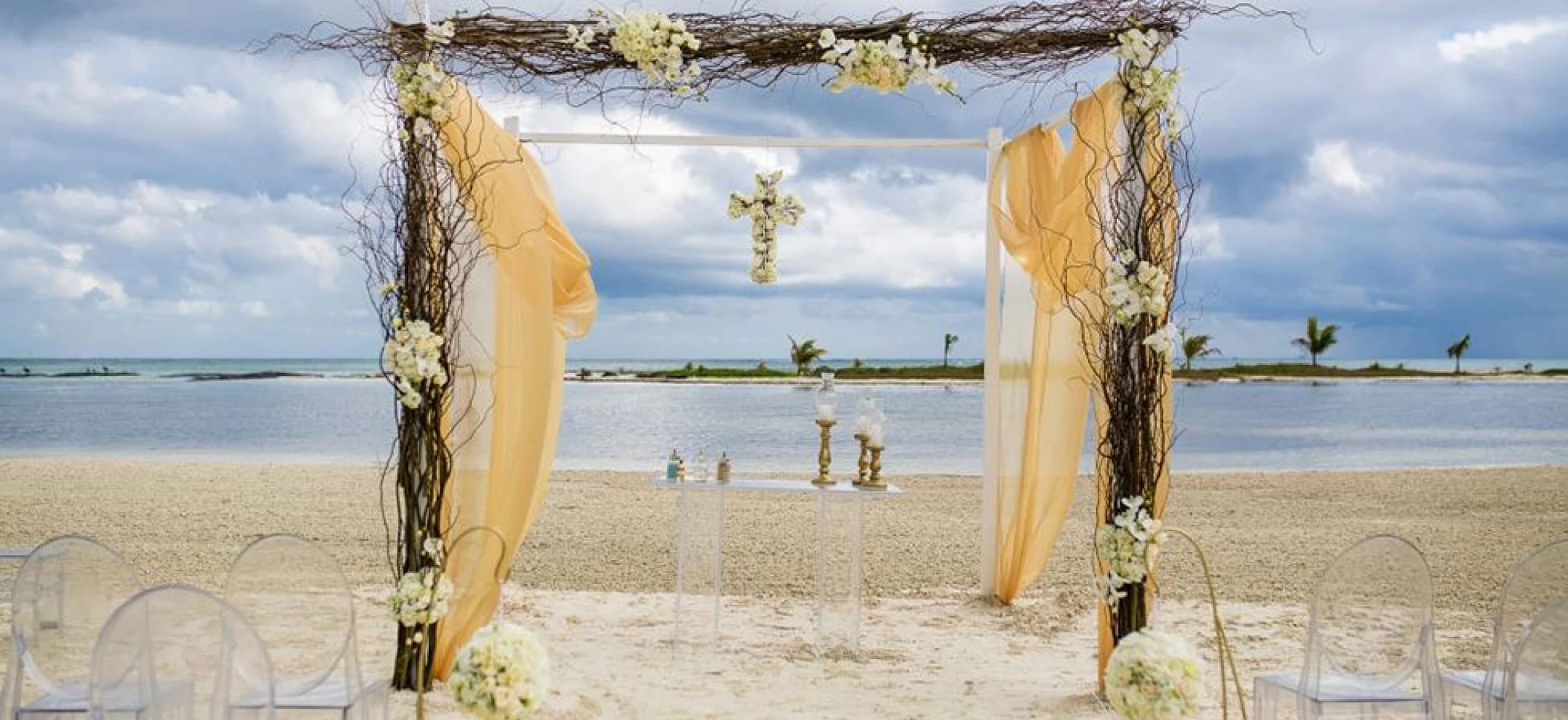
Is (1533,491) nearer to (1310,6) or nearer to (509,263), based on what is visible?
(1310,6)

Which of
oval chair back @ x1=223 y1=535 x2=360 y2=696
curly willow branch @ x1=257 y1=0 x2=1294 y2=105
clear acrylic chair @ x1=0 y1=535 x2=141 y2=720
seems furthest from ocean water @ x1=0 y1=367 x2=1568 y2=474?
clear acrylic chair @ x1=0 y1=535 x2=141 y2=720

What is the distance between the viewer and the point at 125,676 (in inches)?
116

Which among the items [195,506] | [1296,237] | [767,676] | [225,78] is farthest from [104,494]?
[1296,237]

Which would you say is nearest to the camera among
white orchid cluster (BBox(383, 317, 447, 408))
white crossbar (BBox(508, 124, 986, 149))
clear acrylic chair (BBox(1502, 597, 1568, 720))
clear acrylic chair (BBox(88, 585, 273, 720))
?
clear acrylic chair (BBox(88, 585, 273, 720))

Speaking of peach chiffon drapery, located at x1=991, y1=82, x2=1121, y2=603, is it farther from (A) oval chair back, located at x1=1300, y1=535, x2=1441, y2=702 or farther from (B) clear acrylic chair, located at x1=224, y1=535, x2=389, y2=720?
(B) clear acrylic chair, located at x1=224, y1=535, x2=389, y2=720

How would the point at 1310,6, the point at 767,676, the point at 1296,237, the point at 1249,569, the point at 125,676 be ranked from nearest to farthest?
the point at 125,676 < the point at 1310,6 < the point at 767,676 < the point at 1249,569 < the point at 1296,237

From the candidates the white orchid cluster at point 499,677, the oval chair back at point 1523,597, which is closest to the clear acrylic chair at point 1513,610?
the oval chair back at point 1523,597

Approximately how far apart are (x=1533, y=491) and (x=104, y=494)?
1463 cm

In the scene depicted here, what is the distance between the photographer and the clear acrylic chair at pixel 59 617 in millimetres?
3406

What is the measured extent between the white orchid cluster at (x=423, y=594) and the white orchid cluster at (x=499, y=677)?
4.45 ft

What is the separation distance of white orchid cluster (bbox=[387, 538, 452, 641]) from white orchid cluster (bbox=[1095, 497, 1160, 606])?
2336 mm

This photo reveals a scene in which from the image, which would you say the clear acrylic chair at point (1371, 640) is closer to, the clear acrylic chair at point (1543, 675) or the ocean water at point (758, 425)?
the clear acrylic chair at point (1543, 675)

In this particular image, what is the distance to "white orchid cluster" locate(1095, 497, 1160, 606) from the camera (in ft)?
14.0

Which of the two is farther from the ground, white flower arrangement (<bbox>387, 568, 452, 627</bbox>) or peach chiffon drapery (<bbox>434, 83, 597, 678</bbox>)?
peach chiffon drapery (<bbox>434, 83, 597, 678</bbox>)
